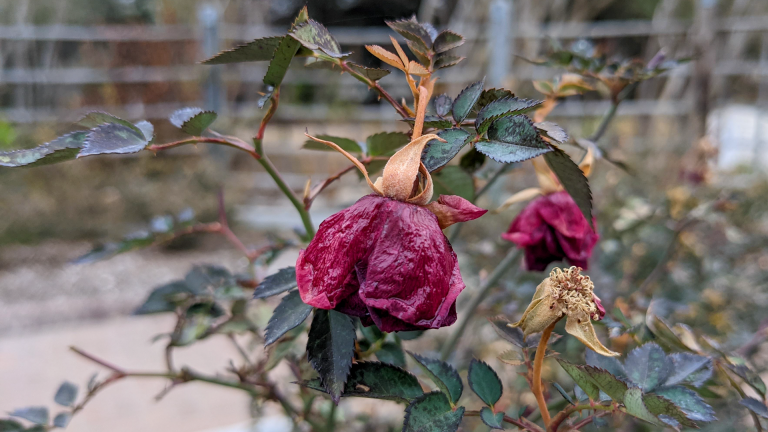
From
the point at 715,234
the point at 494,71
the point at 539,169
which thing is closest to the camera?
the point at 539,169

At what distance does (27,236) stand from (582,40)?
256 cm

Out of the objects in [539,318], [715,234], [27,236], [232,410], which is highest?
[539,318]

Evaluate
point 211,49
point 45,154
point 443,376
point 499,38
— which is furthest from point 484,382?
point 211,49

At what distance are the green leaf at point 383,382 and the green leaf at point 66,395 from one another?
279 mm

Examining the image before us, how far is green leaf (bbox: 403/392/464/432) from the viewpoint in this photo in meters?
0.21

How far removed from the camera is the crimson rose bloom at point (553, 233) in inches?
12.7

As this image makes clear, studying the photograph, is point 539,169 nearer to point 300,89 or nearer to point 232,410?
point 232,410

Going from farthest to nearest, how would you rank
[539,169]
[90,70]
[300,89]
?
[300,89], [90,70], [539,169]

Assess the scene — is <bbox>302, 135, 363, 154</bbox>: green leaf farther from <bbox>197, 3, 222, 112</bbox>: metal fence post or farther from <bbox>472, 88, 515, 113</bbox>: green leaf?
<bbox>197, 3, 222, 112</bbox>: metal fence post

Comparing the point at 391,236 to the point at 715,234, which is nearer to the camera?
the point at 391,236

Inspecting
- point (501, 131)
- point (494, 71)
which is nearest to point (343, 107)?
point (494, 71)

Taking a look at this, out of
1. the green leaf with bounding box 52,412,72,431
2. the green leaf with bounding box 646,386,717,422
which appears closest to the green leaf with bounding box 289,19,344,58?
the green leaf with bounding box 646,386,717,422

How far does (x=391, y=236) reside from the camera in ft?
0.64

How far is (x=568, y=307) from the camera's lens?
21 centimetres
